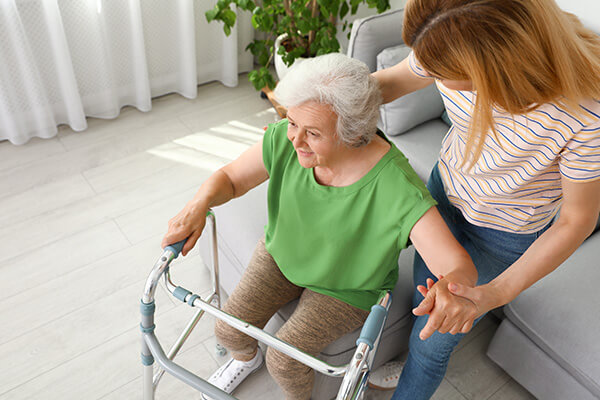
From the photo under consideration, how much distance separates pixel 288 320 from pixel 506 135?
0.81 meters

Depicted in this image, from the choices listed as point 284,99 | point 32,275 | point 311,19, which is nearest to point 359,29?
point 311,19

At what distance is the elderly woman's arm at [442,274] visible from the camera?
982 mm

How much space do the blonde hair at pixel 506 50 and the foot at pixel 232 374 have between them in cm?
122

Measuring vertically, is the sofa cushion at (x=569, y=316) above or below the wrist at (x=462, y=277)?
below

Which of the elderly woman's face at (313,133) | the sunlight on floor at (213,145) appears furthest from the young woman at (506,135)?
the sunlight on floor at (213,145)

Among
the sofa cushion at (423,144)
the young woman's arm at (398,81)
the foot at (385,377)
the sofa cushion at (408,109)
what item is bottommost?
the foot at (385,377)

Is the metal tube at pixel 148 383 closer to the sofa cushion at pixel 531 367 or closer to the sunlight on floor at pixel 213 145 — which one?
the sofa cushion at pixel 531 367

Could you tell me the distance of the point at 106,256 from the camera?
2.21 metres

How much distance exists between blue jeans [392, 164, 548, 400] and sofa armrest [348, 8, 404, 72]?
2.84 ft

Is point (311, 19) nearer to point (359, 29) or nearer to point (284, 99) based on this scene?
point (359, 29)

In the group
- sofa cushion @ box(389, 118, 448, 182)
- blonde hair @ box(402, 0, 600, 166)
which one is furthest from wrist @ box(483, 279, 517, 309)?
sofa cushion @ box(389, 118, 448, 182)

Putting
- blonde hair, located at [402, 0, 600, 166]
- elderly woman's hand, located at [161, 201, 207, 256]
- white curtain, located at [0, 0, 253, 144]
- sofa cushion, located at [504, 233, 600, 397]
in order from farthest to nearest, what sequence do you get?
white curtain, located at [0, 0, 253, 144]
sofa cushion, located at [504, 233, 600, 397]
elderly woman's hand, located at [161, 201, 207, 256]
blonde hair, located at [402, 0, 600, 166]

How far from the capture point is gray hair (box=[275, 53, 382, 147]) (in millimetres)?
1190

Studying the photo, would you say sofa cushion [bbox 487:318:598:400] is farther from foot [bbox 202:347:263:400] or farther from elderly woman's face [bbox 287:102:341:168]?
elderly woman's face [bbox 287:102:341:168]
